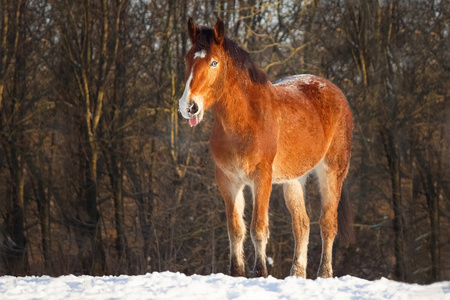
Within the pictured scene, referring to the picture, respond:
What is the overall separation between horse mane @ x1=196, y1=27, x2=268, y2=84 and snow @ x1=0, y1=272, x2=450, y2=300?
235 cm

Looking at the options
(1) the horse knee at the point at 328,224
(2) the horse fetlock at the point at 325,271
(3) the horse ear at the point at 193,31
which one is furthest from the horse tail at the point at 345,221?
(3) the horse ear at the point at 193,31

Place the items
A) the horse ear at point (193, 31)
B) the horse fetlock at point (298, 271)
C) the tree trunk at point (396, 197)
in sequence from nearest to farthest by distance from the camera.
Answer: the horse ear at point (193, 31) → the horse fetlock at point (298, 271) → the tree trunk at point (396, 197)

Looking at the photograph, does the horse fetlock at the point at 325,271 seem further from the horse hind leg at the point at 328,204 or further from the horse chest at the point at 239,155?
the horse chest at the point at 239,155

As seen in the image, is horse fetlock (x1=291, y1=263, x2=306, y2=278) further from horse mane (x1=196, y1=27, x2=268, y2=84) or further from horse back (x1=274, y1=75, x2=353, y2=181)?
horse mane (x1=196, y1=27, x2=268, y2=84)

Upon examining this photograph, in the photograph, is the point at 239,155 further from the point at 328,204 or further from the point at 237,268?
the point at 328,204

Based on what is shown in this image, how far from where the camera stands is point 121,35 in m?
18.3

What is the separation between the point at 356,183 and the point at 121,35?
802 cm

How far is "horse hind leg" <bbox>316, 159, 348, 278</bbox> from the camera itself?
8.20m

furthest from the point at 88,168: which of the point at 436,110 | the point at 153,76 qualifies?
the point at 436,110

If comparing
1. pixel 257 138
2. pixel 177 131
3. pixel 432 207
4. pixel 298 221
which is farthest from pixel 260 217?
pixel 432 207

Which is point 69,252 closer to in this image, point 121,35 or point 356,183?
point 121,35

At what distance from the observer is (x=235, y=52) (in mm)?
7016

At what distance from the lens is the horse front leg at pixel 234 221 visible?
7059 mm

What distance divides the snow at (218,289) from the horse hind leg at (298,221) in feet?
4.62
